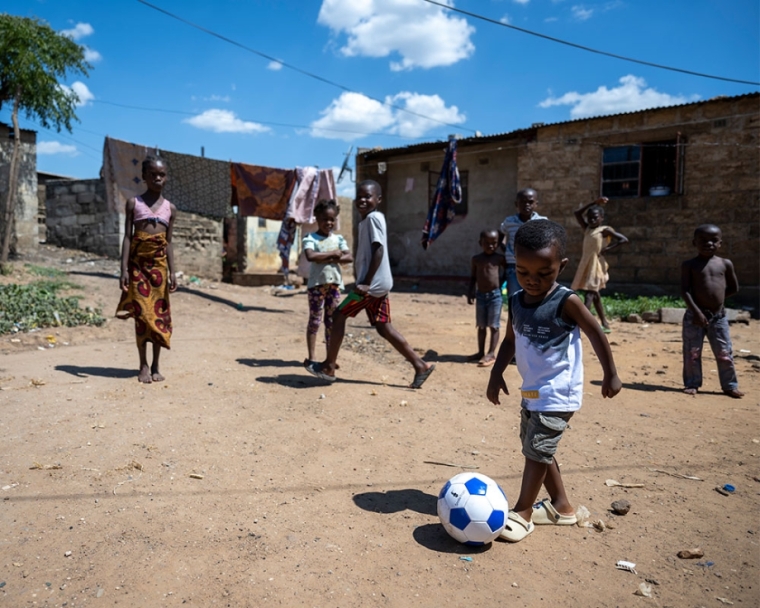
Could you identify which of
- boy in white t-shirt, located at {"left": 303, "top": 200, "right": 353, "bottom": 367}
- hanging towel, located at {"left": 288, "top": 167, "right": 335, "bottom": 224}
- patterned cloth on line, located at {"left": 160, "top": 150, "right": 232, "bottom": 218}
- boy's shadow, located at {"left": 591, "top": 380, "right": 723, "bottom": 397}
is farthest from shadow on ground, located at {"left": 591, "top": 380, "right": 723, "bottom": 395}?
patterned cloth on line, located at {"left": 160, "top": 150, "right": 232, "bottom": 218}

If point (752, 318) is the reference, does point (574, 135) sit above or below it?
above

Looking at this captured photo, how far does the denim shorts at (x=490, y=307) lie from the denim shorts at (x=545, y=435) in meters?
3.58

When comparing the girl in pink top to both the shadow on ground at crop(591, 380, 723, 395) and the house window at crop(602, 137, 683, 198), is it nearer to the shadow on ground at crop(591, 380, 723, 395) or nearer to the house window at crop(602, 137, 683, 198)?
the shadow on ground at crop(591, 380, 723, 395)

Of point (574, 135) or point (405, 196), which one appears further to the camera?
point (405, 196)

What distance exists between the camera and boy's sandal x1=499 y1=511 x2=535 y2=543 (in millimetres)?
2408

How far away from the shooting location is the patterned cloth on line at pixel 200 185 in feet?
37.5

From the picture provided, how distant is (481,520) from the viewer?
230cm

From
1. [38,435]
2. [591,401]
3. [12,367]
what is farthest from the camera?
[12,367]

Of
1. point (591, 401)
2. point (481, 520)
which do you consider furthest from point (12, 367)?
point (591, 401)

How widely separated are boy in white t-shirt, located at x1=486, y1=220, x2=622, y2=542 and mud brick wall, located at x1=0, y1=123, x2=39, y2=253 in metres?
13.4

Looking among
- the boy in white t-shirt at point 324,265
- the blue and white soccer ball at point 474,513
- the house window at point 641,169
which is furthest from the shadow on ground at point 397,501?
the house window at point 641,169

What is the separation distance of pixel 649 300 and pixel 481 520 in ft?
31.5

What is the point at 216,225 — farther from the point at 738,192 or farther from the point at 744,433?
the point at 744,433

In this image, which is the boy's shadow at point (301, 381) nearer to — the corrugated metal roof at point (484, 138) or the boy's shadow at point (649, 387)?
the boy's shadow at point (649, 387)
